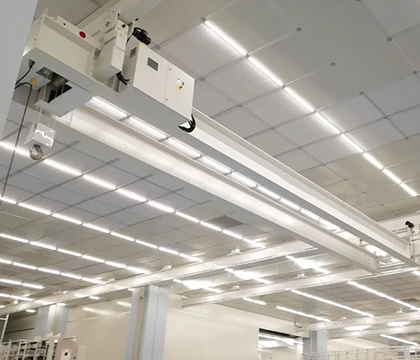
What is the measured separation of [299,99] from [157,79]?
419cm

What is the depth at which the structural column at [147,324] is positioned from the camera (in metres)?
25.0

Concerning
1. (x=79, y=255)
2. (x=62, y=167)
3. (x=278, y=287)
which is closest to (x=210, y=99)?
(x=62, y=167)

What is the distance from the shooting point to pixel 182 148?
12.9 metres

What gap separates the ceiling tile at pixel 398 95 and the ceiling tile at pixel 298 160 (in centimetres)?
262

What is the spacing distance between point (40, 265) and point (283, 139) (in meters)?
17.7

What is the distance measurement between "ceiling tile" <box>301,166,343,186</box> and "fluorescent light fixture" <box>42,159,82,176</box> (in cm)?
704

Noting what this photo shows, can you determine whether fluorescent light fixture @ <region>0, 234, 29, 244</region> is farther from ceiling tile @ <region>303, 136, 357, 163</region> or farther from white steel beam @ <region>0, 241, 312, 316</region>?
ceiling tile @ <region>303, 136, 357, 163</region>

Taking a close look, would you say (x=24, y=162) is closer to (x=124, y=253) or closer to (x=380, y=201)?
(x=124, y=253)

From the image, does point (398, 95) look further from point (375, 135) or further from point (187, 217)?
point (187, 217)

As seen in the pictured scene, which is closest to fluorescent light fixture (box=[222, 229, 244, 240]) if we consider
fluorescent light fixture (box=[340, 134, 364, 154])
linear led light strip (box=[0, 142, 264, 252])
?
linear led light strip (box=[0, 142, 264, 252])

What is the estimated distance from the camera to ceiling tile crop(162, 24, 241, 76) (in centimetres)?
900

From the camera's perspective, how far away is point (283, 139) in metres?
12.2

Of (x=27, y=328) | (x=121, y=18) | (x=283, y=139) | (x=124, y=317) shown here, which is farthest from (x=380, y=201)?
(x=27, y=328)

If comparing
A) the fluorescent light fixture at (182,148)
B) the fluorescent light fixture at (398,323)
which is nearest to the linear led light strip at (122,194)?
the fluorescent light fixture at (182,148)
